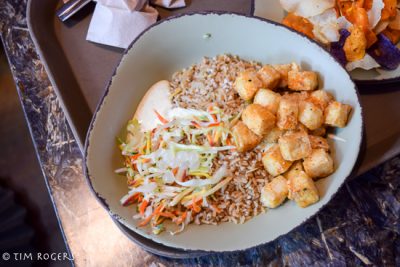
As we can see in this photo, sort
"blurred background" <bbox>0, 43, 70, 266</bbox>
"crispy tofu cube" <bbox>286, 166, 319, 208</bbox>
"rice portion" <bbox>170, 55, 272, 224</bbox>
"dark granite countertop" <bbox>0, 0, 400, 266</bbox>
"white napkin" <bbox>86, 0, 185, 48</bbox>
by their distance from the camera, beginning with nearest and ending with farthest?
"crispy tofu cube" <bbox>286, 166, 319, 208</bbox> < "rice portion" <bbox>170, 55, 272, 224</bbox> < "dark granite countertop" <bbox>0, 0, 400, 266</bbox> < "white napkin" <bbox>86, 0, 185, 48</bbox> < "blurred background" <bbox>0, 43, 70, 266</bbox>

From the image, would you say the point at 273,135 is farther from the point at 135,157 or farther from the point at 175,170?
the point at 135,157

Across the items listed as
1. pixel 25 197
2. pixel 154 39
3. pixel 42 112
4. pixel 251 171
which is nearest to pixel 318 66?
pixel 251 171

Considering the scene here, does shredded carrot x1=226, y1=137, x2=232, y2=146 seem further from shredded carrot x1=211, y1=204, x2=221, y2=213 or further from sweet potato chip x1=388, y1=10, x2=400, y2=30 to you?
sweet potato chip x1=388, y1=10, x2=400, y2=30

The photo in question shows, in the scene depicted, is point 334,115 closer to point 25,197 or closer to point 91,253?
point 91,253

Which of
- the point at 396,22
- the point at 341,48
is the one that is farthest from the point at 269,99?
the point at 396,22

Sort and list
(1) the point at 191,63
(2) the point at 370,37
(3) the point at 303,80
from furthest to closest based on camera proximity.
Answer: (1) the point at 191,63, (2) the point at 370,37, (3) the point at 303,80

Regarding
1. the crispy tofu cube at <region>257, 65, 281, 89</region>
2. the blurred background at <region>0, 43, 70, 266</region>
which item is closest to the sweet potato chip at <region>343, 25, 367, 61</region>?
the crispy tofu cube at <region>257, 65, 281, 89</region>

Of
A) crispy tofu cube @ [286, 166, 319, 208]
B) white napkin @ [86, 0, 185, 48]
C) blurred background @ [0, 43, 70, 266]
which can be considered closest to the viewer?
crispy tofu cube @ [286, 166, 319, 208]
